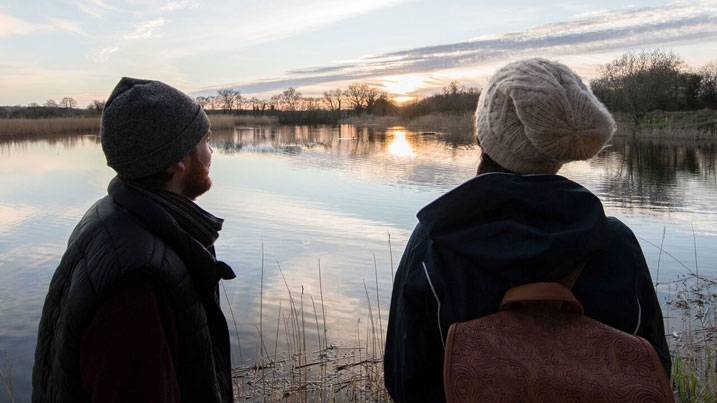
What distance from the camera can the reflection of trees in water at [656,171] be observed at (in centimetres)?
1332

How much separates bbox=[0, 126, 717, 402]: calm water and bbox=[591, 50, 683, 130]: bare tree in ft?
56.4

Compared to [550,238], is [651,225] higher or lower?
lower

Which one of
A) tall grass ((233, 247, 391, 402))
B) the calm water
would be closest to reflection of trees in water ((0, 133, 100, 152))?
the calm water

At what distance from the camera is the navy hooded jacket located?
A: 131 cm

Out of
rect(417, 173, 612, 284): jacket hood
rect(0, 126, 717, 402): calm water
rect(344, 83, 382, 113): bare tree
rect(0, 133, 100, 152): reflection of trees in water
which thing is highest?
rect(344, 83, 382, 113): bare tree

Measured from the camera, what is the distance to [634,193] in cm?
1389

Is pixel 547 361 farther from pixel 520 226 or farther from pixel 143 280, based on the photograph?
pixel 143 280

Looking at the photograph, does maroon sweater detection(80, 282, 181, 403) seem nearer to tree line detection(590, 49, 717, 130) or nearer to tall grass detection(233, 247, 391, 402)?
tall grass detection(233, 247, 391, 402)

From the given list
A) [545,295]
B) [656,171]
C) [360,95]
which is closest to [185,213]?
[545,295]

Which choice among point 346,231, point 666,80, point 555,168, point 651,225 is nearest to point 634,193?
point 651,225

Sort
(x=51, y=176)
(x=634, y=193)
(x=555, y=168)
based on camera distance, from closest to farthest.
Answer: (x=555, y=168) → (x=634, y=193) → (x=51, y=176)

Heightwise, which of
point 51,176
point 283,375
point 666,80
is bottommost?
point 283,375

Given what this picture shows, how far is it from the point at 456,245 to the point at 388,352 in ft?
1.87

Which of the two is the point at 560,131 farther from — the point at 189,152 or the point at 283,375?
the point at 283,375
